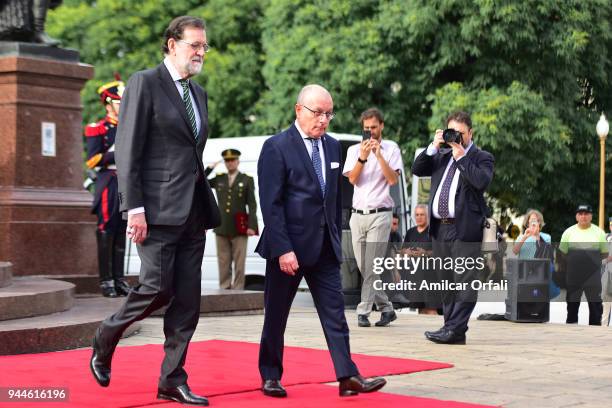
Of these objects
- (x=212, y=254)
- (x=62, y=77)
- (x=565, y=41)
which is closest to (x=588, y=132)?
(x=565, y=41)

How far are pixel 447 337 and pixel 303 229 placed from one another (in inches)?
141

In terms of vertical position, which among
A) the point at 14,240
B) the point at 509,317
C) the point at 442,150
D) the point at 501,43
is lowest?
the point at 509,317

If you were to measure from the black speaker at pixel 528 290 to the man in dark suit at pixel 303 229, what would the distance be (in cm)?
704

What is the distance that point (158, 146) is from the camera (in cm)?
666

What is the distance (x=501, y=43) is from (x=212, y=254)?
11.5 metres

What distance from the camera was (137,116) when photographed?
6.59m

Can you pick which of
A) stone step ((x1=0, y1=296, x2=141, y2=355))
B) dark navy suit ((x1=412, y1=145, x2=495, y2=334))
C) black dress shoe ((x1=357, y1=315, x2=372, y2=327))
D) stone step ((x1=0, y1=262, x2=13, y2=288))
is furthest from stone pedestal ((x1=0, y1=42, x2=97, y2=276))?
dark navy suit ((x1=412, y1=145, x2=495, y2=334))

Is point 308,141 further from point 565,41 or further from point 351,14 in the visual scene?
point 351,14

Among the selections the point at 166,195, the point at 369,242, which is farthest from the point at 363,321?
the point at 166,195

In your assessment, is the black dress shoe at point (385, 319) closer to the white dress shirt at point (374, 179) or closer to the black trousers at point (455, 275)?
the white dress shirt at point (374, 179)

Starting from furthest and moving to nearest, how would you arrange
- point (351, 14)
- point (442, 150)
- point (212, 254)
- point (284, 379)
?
point (351, 14), point (212, 254), point (442, 150), point (284, 379)

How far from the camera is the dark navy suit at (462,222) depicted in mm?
10109

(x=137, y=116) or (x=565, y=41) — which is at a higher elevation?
(x=565, y=41)

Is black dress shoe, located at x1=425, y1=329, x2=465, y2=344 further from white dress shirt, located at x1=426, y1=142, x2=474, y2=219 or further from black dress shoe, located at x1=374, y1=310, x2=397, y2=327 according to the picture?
black dress shoe, located at x1=374, y1=310, x2=397, y2=327
